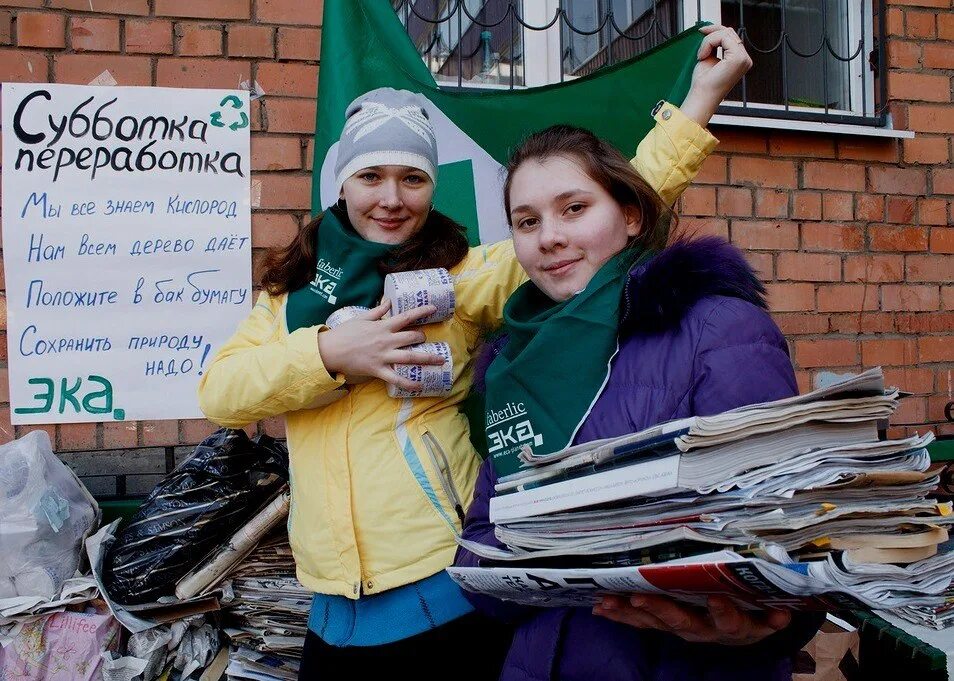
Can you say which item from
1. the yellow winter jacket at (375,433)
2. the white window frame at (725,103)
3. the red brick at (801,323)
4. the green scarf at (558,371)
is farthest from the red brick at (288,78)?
the red brick at (801,323)

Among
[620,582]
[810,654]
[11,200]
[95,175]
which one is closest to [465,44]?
[95,175]

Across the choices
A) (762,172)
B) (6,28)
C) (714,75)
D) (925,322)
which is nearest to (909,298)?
(925,322)

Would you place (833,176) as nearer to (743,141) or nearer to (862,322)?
(743,141)

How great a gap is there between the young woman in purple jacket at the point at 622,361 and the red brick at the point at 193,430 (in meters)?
1.62

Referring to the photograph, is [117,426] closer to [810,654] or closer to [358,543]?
[358,543]

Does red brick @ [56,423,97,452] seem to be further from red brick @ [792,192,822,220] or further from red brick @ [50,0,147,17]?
red brick @ [792,192,822,220]

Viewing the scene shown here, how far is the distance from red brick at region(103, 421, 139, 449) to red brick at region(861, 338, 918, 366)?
111 inches

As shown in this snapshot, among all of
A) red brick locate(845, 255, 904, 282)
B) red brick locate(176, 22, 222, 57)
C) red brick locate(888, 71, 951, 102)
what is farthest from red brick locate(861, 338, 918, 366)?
red brick locate(176, 22, 222, 57)

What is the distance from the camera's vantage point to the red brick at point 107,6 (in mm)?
2699

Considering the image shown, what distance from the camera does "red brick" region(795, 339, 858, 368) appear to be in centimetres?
321

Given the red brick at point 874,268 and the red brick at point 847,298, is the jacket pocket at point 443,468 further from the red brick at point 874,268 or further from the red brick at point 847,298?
the red brick at point 874,268

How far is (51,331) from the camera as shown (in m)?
2.63

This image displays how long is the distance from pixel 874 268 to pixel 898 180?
0.39 metres

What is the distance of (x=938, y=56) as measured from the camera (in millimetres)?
3338
